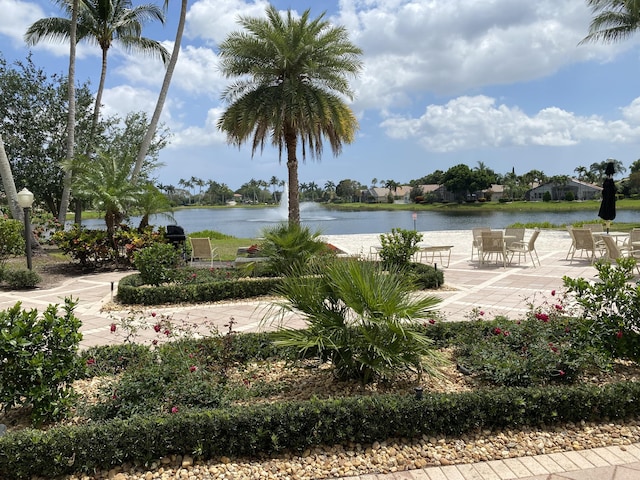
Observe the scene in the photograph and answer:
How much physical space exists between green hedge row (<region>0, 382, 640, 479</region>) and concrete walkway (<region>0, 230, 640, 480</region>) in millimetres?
326

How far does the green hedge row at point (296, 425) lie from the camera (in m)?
2.73

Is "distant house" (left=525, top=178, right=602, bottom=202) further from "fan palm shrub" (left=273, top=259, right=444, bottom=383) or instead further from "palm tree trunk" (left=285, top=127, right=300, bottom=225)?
"fan palm shrub" (left=273, top=259, right=444, bottom=383)

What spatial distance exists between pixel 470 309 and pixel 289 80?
9811 mm

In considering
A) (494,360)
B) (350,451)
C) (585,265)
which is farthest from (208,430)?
(585,265)

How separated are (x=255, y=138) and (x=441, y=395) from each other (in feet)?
44.8

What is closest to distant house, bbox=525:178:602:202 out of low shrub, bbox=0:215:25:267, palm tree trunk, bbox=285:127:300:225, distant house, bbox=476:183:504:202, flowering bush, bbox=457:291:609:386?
distant house, bbox=476:183:504:202

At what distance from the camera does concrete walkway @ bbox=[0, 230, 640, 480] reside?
269 centimetres

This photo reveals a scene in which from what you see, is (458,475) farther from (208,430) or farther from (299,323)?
(299,323)

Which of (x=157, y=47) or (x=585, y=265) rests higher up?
(x=157, y=47)

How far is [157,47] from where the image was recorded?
2152 centimetres

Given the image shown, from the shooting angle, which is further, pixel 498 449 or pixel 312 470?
pixel 498 449

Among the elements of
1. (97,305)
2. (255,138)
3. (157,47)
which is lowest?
(97,305)

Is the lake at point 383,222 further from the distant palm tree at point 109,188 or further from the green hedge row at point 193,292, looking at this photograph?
the distant palm tree at point 109,188

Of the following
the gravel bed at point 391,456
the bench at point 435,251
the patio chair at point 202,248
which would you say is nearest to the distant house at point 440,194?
the bench at point 435,251
